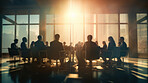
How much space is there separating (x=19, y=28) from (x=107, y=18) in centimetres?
829

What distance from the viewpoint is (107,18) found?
9023 mm

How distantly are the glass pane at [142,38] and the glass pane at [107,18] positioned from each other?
79.3 inches

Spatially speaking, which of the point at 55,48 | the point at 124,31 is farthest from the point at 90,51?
the point at 124,31

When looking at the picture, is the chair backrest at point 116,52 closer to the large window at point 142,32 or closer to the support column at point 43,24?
the large window at point 142,32

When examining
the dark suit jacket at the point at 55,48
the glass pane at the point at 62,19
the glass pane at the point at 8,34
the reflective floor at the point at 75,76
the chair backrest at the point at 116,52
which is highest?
the glass pane at the point at 62,19

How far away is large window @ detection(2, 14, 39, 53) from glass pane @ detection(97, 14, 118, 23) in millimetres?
5735

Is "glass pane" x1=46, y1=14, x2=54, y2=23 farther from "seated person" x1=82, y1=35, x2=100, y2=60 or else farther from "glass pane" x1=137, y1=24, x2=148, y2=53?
"glass pane" x1=137, y1=24, x2=148, y2=53

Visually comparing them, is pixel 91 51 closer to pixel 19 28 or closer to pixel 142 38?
pixel 142 38

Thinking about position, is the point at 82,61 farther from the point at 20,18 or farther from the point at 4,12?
the point at 4,12

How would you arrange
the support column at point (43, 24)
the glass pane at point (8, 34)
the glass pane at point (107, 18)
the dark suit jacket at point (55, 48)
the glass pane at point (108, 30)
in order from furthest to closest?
the glass pane at point (8, 34)
the glass pane at point (107, 18)
the glass pane at point (108, 30)
the support column at point (43, 24)
the dark suit jacket at point (55, 48)

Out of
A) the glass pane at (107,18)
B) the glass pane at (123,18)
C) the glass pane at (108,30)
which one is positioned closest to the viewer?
the glass pane at (108,30)

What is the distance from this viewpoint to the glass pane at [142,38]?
26.8 feet

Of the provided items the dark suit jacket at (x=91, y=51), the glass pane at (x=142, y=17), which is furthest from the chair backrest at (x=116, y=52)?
the glass pane at (x=142, y=17)

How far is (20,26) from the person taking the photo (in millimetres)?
8859
